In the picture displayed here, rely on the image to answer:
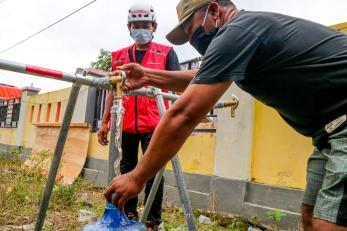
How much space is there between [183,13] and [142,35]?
1565mm

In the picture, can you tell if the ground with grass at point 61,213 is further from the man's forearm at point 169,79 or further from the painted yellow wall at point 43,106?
the painted yellow wall at point 43,106

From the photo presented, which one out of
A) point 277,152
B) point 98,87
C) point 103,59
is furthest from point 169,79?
point 103,59

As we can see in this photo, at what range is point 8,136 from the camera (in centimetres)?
1188

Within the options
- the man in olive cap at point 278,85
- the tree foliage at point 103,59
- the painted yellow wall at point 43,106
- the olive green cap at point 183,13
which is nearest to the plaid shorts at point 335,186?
the man in olive cap at point 278,85

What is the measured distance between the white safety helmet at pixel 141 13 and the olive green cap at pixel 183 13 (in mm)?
1356

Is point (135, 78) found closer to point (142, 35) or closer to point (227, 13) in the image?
point (227, 13)

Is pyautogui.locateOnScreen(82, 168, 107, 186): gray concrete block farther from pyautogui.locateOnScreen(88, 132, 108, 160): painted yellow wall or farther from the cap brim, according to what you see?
the cap brim

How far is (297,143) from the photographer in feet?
10.7

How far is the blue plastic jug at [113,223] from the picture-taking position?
1135 millimetres

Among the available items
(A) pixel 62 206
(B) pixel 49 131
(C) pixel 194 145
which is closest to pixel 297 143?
(C) pixel 194 145

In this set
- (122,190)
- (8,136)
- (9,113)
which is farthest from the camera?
(9,113)

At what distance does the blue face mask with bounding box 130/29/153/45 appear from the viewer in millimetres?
3063

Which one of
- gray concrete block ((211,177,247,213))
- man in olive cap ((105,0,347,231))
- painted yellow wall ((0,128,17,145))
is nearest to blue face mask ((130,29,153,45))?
man in olive cap ((105,0,347,231))

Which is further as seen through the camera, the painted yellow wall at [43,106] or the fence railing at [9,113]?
the fence railing at [9,113]
